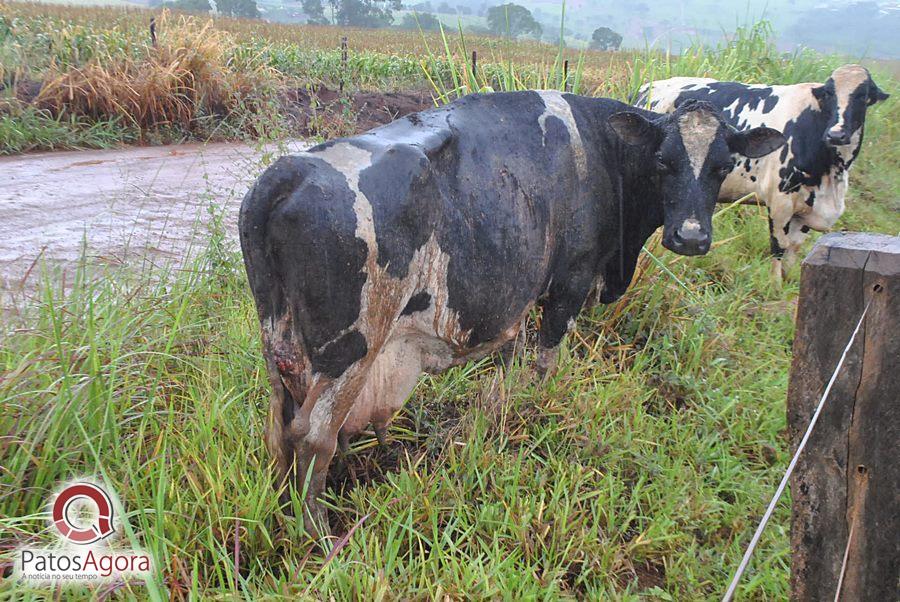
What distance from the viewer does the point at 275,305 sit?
1.97 metres

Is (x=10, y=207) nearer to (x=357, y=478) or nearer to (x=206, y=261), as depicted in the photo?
(x=206, y=261)

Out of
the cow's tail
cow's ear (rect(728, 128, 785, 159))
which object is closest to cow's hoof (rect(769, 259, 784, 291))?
cow's ear (rect(728, 128, 785, 159))

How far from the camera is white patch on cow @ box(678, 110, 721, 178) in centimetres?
273

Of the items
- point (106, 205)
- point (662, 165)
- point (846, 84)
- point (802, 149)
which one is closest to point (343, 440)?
point (662, 165)

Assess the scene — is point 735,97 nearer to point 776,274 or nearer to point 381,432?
point 776,274

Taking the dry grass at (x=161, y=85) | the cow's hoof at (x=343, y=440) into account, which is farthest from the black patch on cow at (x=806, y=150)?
the dry grass at (x=161, y=85)

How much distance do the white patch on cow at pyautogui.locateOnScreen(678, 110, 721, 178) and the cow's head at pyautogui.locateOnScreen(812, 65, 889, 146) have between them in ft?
8.43

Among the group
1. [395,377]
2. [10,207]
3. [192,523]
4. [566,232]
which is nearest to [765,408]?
[566,232]

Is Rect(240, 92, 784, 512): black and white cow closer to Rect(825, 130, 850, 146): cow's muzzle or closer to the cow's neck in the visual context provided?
the cow's neck

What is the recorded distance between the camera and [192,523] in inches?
79.2

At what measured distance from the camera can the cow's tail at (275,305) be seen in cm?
187

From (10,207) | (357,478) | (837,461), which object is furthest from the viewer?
(10,207)

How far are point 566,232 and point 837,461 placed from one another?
1.40m

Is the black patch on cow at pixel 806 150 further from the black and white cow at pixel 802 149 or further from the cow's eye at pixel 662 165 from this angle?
the cow's eye at pixel 662 165
